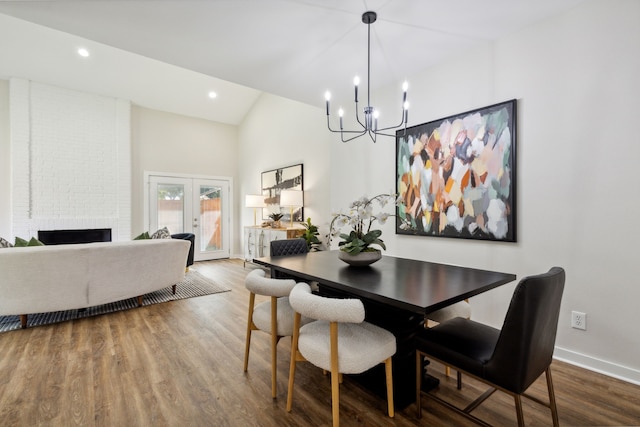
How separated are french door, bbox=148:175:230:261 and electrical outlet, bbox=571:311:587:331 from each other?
256 inches

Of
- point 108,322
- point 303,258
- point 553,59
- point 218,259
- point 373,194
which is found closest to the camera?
point 553,59

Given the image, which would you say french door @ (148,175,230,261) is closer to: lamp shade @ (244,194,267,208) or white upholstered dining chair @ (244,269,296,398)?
lamp shade @ (244,194,267,208)

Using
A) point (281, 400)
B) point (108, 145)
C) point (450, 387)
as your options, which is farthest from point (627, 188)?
point (108, 145)

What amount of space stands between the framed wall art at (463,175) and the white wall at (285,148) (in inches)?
71.5

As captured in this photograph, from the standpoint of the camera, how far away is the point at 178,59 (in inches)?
113

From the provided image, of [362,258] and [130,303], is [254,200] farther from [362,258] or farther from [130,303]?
[362,258]

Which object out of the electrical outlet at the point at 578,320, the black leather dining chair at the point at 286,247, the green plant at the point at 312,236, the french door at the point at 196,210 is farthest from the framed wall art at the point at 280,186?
the electrical outlet at the point at 578,320

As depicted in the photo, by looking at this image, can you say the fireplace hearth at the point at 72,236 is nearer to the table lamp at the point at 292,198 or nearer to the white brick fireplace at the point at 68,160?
the white brick fireplace at the point at 68,160

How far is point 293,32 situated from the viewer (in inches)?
98.3

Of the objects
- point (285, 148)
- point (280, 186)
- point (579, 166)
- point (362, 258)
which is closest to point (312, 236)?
point (280, 186)

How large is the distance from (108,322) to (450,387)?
10.8ft

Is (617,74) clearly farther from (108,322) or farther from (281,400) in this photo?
(108,322)

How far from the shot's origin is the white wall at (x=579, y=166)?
1.95 m

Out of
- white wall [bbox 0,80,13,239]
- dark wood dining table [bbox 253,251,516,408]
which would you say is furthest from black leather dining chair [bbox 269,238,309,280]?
white wall [bbox 0,80,13,239]
